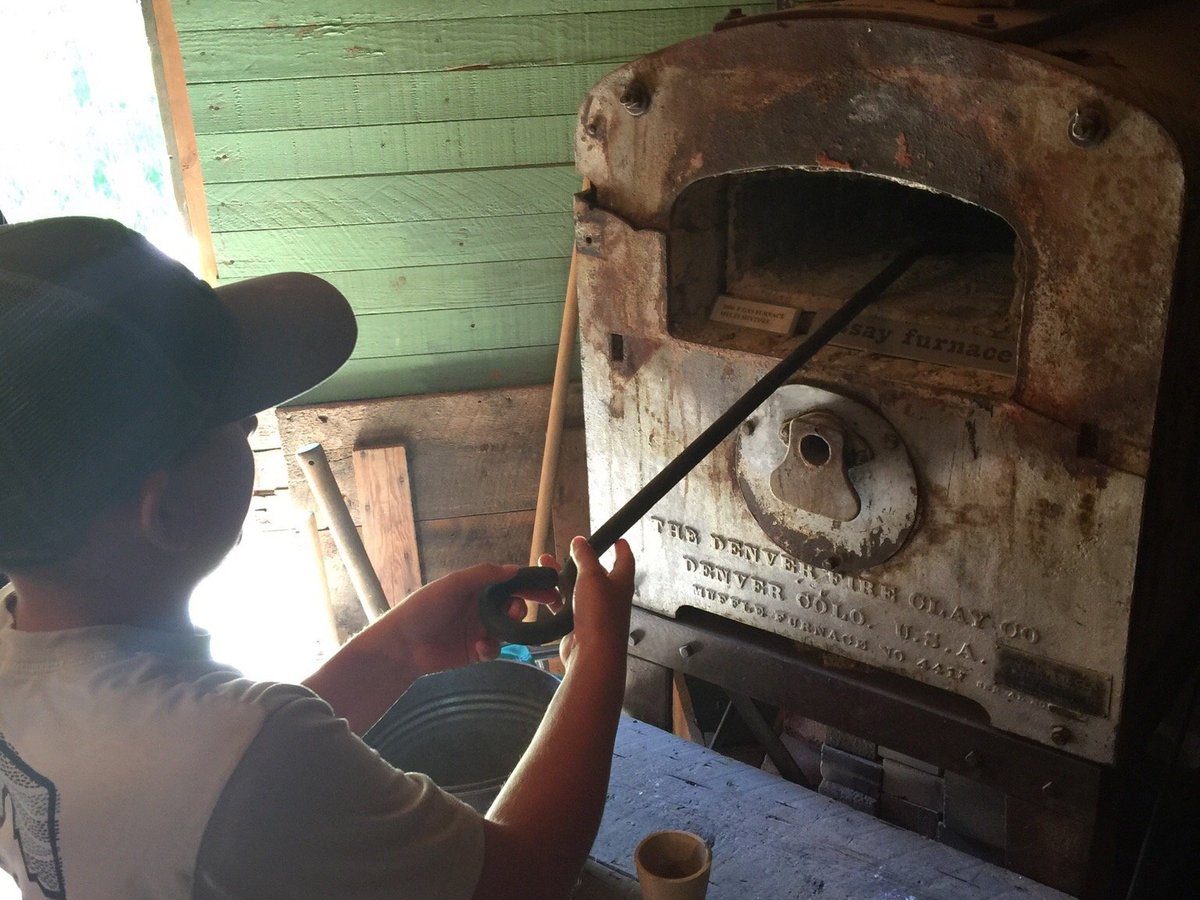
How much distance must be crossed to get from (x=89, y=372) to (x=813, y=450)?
2.48ft

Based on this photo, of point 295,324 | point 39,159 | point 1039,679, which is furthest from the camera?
point 39,159

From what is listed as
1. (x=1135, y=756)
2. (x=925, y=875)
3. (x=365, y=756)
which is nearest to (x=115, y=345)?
(x=365, y=756)

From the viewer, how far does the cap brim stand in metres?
0.92

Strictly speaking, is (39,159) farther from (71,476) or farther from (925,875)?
(925,875)

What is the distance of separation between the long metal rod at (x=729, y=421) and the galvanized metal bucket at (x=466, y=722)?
452 mm

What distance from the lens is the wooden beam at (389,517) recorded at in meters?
2.56

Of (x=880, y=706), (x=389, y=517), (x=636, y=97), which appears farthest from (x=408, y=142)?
(x=880, y=706)

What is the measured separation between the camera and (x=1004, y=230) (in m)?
1.55

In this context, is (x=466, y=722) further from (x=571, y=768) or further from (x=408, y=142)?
(x=408, y=142)

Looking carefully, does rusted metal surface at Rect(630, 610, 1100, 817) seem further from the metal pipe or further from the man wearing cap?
the metal pipe

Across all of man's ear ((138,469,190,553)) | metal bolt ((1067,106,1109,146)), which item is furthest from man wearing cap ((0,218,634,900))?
metal bolt ((1067,106,1109,146))

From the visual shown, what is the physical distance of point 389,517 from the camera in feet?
8.59

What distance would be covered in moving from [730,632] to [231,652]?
1.82 metres

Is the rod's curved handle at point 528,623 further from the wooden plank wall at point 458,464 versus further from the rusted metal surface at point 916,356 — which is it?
the wooden plank wall at point 458,464
